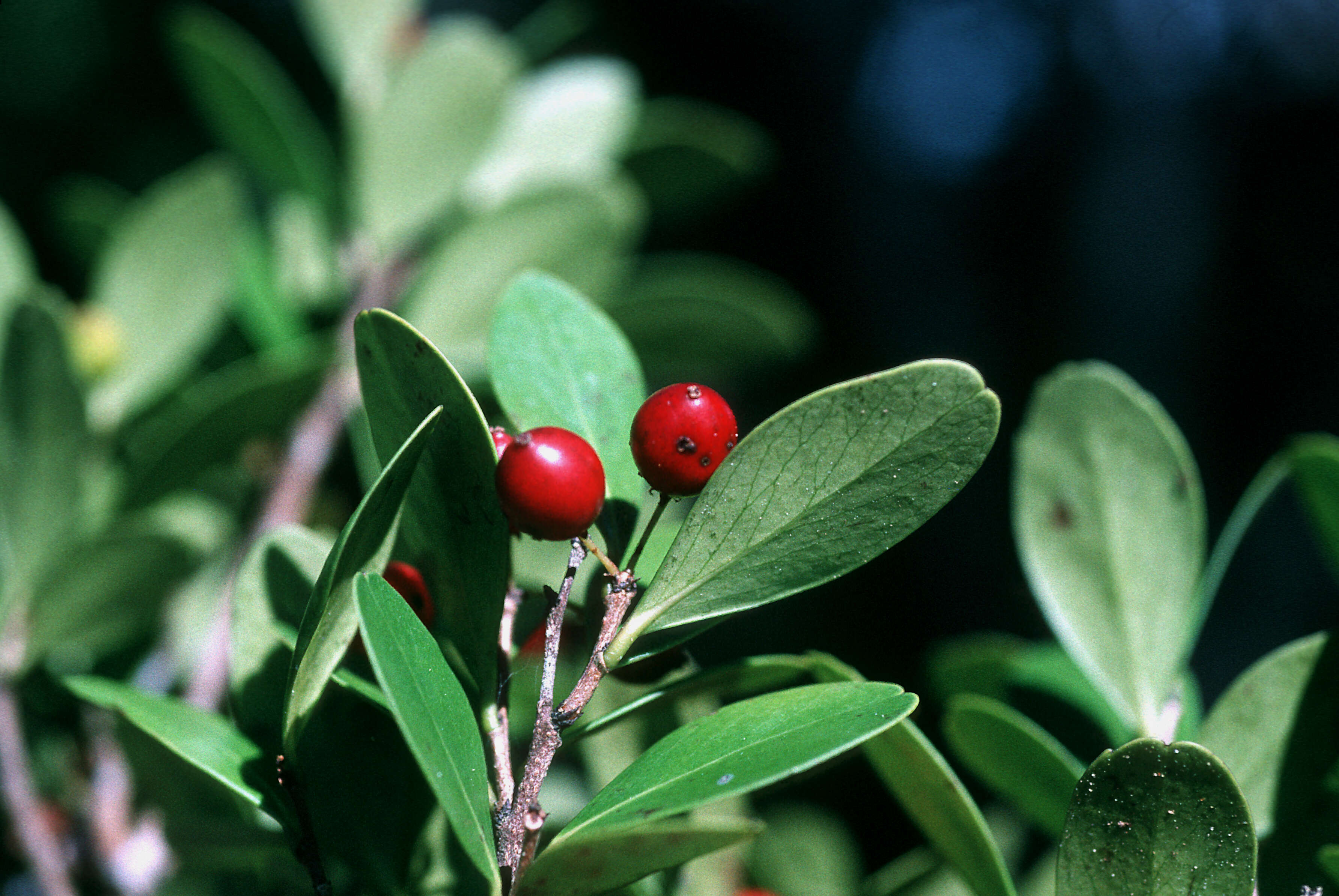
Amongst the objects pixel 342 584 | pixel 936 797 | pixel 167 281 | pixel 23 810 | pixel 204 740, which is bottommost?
pixel 23 810

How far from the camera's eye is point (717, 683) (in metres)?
0.60

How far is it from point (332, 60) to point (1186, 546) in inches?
56.8

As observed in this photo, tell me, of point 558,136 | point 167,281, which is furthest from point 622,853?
point 558,136

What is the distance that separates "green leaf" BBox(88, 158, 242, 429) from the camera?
117 centimetres

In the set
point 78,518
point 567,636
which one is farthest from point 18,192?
point 567,636

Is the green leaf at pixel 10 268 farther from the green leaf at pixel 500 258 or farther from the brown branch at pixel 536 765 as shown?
→ the brown branch at pixel 536 765

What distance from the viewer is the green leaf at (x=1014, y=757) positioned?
665mm

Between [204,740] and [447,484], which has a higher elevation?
[447,484]

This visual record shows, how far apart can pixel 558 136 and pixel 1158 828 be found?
141 cm

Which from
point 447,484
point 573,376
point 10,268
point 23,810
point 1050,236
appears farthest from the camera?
point 1050,236

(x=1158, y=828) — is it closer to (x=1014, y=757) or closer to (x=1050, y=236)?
(x=1014, y=757)

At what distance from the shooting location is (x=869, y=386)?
0.46 meters

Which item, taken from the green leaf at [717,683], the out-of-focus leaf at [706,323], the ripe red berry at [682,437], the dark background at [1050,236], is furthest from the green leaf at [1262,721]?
the dark background at [1050,236]

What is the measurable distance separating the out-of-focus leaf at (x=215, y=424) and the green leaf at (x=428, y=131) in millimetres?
374
